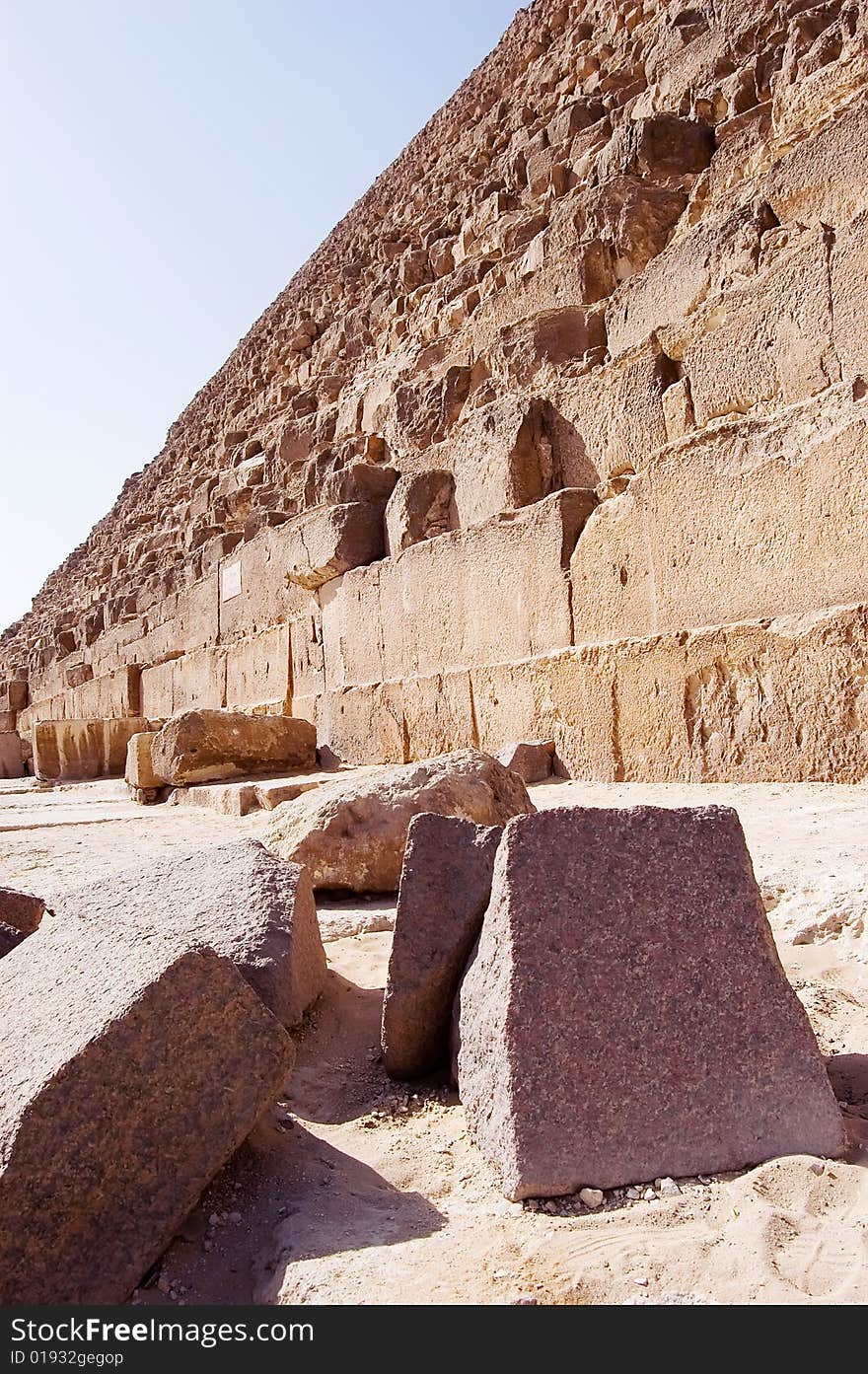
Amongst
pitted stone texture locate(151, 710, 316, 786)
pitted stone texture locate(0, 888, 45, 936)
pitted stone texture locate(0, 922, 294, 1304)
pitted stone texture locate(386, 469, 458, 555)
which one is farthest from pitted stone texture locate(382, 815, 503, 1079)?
pitted stone texture locate(151, 710, 316, 786)

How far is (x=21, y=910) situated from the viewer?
2877 millimetres

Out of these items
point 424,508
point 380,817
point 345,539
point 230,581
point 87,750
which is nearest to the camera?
point 380,817

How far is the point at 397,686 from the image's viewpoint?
686 centimetres

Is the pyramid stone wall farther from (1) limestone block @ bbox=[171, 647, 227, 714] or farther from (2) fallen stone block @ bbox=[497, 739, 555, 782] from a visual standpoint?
(2) fallen stone block @ bbox=[497, 739, 555, 782]

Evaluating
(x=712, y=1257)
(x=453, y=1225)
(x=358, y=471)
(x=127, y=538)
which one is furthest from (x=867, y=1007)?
(x=127, y=538)

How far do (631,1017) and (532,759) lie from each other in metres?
3.59

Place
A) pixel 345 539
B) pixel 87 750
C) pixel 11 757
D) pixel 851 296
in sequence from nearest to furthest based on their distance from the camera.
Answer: pixel 851 296 → pixel 345 539 → pixel 87 750 → pixel 11 757

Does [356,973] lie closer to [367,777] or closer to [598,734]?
[367,777]

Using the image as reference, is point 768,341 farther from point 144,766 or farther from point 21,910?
point 144,766

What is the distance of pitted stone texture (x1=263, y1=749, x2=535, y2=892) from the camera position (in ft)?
11.3

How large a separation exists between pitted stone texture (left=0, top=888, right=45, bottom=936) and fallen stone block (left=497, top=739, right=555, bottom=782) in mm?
2796

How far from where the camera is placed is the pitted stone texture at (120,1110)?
141 cm

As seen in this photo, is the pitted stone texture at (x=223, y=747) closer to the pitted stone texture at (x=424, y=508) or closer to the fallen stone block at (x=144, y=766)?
the fallen stone block at (x=144, y=766)

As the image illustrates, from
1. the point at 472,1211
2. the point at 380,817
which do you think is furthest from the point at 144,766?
the point at 472,1211
